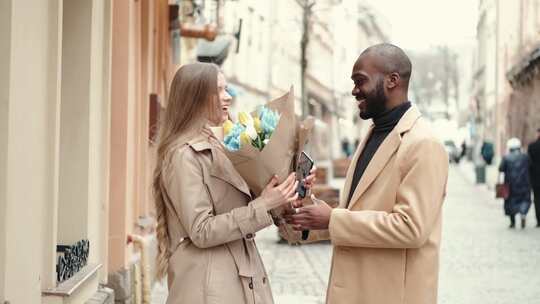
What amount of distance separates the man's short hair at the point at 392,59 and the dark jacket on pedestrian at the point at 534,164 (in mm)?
16000

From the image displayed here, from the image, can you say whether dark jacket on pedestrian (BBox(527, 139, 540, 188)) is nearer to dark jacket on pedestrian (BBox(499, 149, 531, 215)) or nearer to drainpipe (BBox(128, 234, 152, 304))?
dark jacket on pedestrian (BBox(499, 149, 531, 215))

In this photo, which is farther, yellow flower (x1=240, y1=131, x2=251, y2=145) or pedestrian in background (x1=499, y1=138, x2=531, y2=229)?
pedestrian in background (x1=499, y1=138, x2=531, y2=229)

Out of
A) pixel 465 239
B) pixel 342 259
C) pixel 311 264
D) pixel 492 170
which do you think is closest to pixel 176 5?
pixel 311 264

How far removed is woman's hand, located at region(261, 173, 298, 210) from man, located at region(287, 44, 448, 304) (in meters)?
0.12

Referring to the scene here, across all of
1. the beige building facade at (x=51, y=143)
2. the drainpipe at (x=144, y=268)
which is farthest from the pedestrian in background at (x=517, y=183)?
the beige building facade at (x=51, y=143)

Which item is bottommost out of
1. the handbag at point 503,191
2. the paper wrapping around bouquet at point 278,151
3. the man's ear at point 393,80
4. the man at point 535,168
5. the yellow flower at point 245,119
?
the handbag at point 503,191

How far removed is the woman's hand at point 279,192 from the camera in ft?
12.8

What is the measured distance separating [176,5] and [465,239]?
23.1 ft

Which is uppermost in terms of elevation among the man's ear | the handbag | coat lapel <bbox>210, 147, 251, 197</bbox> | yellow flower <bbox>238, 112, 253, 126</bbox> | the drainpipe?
the man's ear

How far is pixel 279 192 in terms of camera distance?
3.90 m

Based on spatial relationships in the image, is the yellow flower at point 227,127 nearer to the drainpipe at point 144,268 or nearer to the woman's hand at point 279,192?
the woman's hand at point 279,192

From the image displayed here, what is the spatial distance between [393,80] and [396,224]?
577 millimetres

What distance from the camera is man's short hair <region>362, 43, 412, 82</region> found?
376 centimetres

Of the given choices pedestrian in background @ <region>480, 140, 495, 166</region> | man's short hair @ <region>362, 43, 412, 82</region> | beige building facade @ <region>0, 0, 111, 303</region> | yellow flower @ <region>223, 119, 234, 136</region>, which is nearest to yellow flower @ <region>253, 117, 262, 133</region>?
yellow flower @ <region>223, 119, 234, 136</region>
